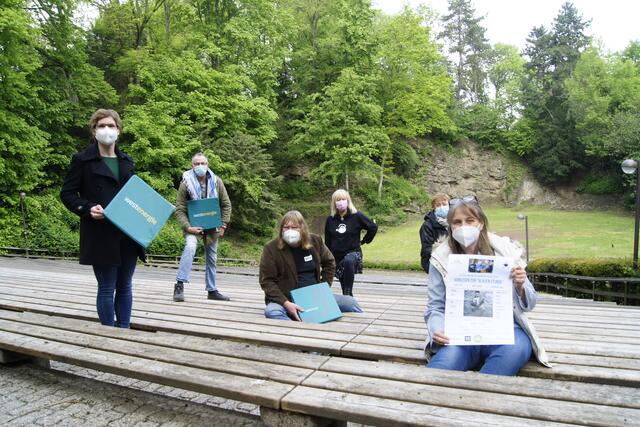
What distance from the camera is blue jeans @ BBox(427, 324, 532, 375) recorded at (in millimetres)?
2896

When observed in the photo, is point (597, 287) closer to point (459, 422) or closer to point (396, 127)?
point (459, 422)

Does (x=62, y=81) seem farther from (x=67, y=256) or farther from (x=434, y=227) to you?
(x=434, y=227)

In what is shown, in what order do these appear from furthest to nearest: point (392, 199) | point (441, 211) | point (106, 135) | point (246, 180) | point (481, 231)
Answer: point (392, 199) < point (246, 180) < point (441, 211) < point (106, 135) < point (481, 231)

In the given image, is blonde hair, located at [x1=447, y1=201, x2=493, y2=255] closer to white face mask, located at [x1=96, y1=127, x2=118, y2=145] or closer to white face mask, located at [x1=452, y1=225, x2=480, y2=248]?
→ white face mask, located at [x1=452, y1=225, x2=480, y2=248]

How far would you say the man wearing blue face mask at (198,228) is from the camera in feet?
19.7

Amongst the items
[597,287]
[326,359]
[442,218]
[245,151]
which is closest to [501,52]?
[245,151]

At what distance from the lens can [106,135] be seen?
4047 mm

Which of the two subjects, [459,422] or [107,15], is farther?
[107,15]

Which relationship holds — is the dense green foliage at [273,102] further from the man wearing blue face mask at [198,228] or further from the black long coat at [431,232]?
the black long coat at [431,232]

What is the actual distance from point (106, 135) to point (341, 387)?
3.00m

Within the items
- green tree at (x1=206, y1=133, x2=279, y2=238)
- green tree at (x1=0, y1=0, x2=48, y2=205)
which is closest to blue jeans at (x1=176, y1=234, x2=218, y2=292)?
green tree at (x1=206, y1=133, x2=279, y2=238)

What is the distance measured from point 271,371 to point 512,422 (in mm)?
1412

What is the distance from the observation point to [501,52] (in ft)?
196

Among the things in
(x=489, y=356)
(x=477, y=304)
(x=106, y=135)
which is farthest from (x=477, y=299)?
(x=106, y=135)
